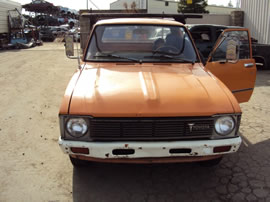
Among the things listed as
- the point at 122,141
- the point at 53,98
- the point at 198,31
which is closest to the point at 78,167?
the point at 122,141

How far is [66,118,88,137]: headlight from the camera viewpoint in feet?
8.57

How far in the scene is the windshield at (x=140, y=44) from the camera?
12.1ft

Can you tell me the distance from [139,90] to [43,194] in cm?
151

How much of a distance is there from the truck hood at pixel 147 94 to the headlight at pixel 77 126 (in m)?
0.09

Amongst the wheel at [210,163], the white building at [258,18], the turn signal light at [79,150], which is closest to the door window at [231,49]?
the wheel at [210,163]

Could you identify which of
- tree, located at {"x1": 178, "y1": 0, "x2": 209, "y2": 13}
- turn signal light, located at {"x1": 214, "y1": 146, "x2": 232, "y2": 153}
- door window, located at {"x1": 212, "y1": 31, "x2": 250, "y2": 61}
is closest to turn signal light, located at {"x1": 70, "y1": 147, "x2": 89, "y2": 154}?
turn signal light, located at {"x1": 214, "y1": 146, "x2": 232, "y2": 153}

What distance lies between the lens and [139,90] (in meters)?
2.82

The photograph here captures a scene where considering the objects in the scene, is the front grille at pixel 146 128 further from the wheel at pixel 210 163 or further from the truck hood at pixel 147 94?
the wheel at pixel 210 163

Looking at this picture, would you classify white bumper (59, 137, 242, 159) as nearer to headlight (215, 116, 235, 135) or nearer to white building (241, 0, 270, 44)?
headlight (215, 116, 235, 135)

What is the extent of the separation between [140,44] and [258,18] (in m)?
13.3

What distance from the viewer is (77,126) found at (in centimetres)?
262

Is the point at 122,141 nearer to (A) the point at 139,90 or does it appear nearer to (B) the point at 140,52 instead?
(A) the point at 139,90

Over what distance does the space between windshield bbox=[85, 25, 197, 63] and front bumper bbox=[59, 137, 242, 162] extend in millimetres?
1415

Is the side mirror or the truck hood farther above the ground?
the side mirror
